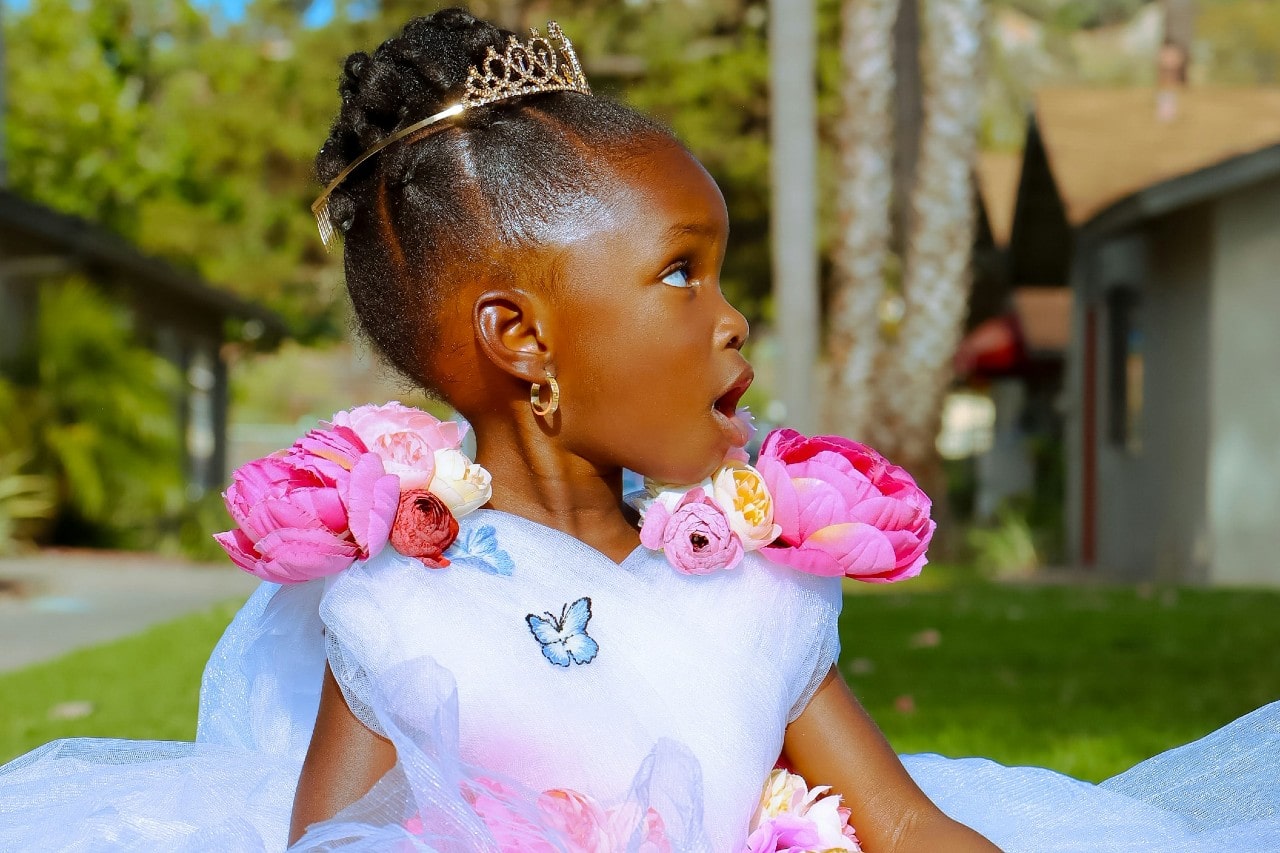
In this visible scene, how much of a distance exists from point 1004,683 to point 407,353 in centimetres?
468

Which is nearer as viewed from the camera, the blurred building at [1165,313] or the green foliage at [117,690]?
the green foliage at [117,690]

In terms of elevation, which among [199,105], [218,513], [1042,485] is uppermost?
[199,105]

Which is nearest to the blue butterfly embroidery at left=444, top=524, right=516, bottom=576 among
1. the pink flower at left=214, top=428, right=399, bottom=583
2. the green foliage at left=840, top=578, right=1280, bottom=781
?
the pink flower at left=214, top=428, right=399, bottom=583

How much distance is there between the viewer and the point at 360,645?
187 cm

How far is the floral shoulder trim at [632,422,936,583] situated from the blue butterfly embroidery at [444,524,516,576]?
206mm

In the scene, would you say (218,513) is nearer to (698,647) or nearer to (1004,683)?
(1004,683)

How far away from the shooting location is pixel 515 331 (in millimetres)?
2049

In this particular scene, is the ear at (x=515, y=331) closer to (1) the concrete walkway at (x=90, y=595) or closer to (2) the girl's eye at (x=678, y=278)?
(2) the girl's eye at (x=678, y=278)

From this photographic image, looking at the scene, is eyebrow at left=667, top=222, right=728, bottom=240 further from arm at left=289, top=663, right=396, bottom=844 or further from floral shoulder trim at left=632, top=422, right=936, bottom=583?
arm at left=289, top=663, right=396, bottom=844

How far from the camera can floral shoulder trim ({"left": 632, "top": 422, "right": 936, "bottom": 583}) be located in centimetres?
202

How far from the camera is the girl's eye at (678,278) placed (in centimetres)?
204

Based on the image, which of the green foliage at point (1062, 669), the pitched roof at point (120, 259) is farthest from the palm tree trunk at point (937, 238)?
the pitched roof at point (120, 259)

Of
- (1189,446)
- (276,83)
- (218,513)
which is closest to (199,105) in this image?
(276,83)

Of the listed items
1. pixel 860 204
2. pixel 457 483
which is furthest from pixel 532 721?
pixel 860 204
